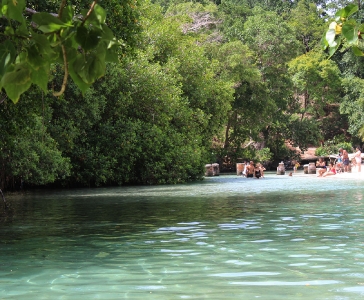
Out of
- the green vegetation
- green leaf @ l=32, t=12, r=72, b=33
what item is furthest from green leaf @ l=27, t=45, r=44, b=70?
green leaf @ l=32, t=12, r=72, b=33

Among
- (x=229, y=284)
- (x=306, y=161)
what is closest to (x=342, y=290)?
(x=229, y=284)

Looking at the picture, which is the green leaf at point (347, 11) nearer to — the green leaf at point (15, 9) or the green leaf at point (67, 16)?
the green leaf at point (67, 16)

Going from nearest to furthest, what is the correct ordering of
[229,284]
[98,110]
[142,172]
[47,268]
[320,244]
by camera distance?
[229,284] → [47,268] → [320,244] → [98,110] → [142,172]

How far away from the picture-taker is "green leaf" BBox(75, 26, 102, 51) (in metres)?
2.74

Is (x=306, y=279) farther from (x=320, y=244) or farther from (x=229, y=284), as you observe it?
(x=320, y=244)

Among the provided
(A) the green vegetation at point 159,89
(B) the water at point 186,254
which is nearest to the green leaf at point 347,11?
(A) the green vegetation at point 159,89

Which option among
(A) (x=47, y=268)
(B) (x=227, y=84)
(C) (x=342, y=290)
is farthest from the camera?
(B) (x=227, y=84)

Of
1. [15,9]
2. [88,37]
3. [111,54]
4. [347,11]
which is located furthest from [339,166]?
[15,9]

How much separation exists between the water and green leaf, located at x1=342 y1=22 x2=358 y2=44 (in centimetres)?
334

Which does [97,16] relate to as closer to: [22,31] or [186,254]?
[22,31]

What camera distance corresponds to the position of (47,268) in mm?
7871

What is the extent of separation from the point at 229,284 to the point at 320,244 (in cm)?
327

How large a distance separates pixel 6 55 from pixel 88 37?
0.36m

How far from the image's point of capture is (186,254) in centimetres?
877
